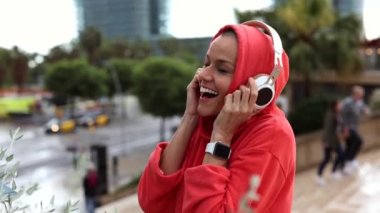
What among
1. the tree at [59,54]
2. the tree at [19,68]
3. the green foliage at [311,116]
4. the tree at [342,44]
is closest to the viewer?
the green foliage at [311,116]

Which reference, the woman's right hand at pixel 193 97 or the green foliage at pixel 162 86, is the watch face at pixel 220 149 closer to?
the woman's right hand at pixel 193 97

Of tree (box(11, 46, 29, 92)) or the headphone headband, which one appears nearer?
the headphone headband

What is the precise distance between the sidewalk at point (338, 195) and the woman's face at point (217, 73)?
14.5 ft

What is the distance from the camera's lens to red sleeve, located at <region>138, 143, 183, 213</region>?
138cm

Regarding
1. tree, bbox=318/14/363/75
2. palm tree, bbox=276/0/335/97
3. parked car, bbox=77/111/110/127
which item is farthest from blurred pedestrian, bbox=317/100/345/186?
parked car, bbox=77/111/110/127

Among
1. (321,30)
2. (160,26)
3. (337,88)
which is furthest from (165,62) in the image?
(160,26)

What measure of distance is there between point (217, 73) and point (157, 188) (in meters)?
0.36

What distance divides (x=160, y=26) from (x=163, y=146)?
271 feet

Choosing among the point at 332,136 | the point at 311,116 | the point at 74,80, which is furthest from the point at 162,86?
the point at 332,136

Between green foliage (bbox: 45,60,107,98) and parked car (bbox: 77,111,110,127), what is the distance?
1893mm

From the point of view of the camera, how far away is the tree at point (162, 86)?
25.8 meters

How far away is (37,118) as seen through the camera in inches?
1702

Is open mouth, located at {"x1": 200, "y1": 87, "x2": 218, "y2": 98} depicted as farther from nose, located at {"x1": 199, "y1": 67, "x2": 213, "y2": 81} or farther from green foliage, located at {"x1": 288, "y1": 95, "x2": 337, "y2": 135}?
green foliage, located at {"x1": 288, "y1": 95, "x2": 337, "y2": 135}

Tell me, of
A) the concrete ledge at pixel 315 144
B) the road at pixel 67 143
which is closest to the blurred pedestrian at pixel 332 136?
the concrete ledge at pixel 315 144
